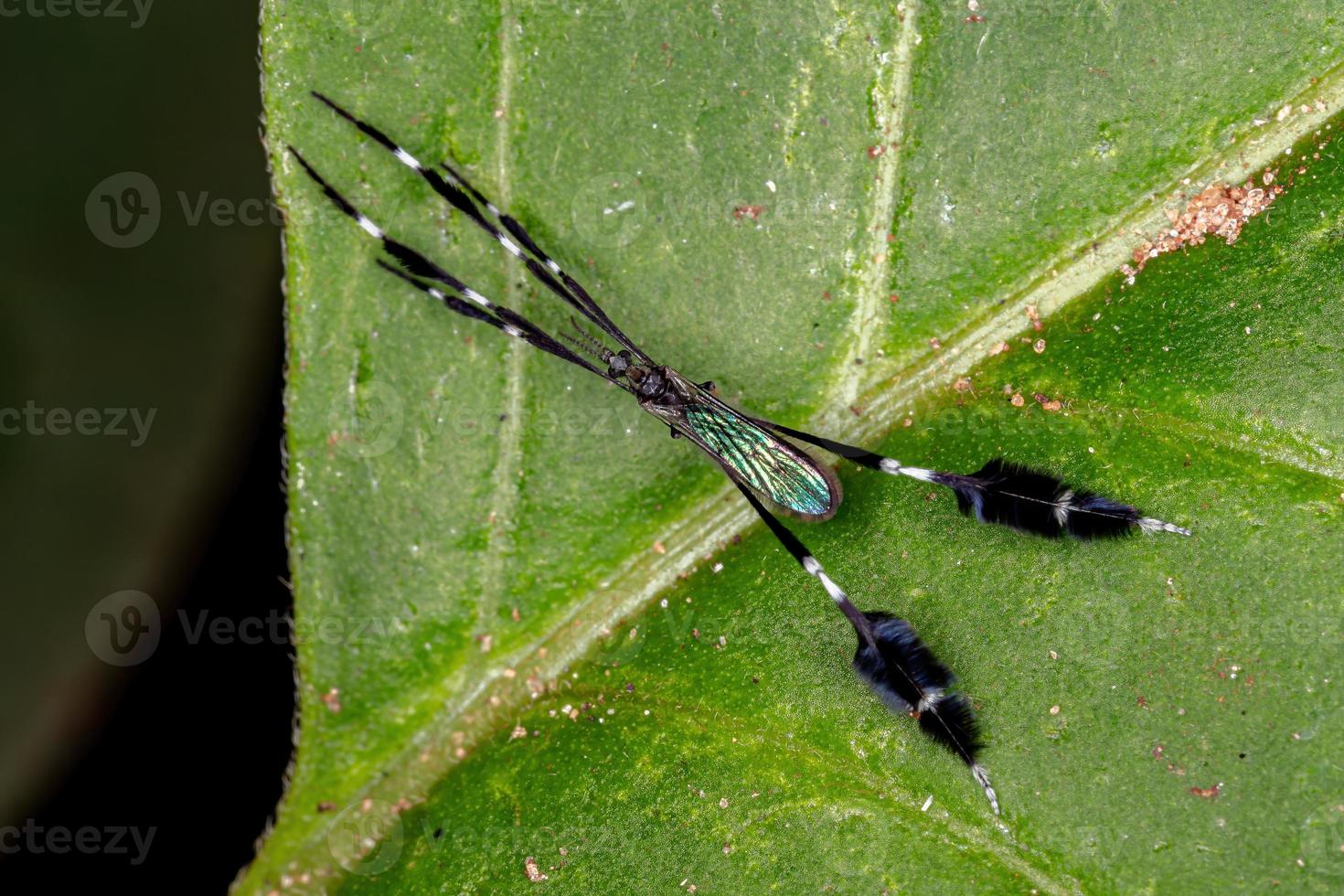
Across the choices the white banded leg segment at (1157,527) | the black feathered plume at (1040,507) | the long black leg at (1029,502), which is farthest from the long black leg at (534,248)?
the white banded leg segment at (1157,527)

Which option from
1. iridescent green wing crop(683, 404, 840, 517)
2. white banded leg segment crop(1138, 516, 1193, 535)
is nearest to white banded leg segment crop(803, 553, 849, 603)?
iridescent green wing crop(683, 404, 840, 517)

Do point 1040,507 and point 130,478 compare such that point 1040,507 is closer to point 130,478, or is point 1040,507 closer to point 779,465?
point 779,465

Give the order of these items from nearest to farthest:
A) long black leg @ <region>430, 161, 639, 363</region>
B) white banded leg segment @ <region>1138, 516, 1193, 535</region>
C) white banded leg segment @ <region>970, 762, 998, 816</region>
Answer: white banded leg segment @ <region>1138, 516, 1193, 535</region>, white banded leg segment @ <region>970, 762, 998, 816</region>, long black leg @ <region>430, 161, 639, 363</region>

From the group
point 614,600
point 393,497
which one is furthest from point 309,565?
point 614,600

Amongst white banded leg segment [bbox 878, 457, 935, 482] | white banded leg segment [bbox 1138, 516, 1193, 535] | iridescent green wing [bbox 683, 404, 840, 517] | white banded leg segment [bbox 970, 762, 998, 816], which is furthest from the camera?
iridescent green wing [bbox 683, 404, 840, 517]

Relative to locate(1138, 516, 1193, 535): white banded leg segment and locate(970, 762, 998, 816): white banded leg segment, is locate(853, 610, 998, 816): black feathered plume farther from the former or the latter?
locate(1138, 516, 1193, 535): white banded leg segment

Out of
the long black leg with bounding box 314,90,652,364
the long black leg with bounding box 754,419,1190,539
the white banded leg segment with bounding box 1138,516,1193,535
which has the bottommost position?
the long black leg with bounding box 314,90,652,364
